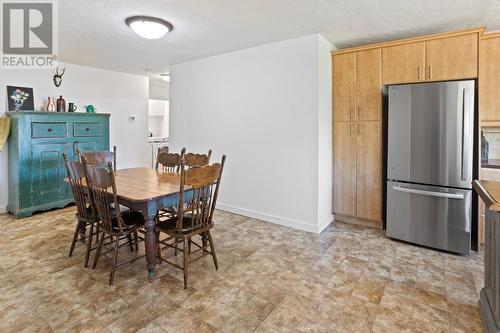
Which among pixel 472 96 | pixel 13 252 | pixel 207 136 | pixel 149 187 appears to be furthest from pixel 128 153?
pixel 472 96

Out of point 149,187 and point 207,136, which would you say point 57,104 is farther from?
point 149,187

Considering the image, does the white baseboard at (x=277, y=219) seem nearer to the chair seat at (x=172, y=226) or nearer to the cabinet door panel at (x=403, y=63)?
the chair seat at (x=172, y=226)

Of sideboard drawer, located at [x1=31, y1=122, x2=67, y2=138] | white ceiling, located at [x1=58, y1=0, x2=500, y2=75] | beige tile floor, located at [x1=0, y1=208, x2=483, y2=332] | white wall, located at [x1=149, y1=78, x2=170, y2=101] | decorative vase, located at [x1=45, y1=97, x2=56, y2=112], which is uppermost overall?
white wall, located at [x1=149, y1=78, x2=170, y2=101]

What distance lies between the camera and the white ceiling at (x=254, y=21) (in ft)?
8.77

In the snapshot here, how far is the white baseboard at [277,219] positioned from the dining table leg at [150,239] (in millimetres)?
1931

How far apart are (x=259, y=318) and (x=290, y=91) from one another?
2.69 metres

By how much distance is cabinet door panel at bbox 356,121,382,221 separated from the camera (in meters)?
3.61

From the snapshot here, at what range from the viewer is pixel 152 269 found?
2438 mm

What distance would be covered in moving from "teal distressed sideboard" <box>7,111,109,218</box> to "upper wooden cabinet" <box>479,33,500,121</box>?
5384 mm

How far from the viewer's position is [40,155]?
4.16 m

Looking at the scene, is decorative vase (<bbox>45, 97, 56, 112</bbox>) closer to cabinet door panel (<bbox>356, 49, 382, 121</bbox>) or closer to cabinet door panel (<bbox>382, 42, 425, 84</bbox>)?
cabinet door panel (<bbox>356, 49, 382, 121</bbox>)

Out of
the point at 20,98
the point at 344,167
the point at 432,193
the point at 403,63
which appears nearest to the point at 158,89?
the point at 20,98

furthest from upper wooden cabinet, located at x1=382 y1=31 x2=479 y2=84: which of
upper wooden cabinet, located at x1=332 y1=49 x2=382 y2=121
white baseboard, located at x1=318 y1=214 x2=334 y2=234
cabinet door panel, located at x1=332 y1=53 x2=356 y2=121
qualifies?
white baseboard, located at x1=318 y1=214 x2=334 y2=234

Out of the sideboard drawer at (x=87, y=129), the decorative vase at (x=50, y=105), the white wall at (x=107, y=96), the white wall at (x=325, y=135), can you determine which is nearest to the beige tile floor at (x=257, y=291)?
the white wall at (x=325, y=135)
